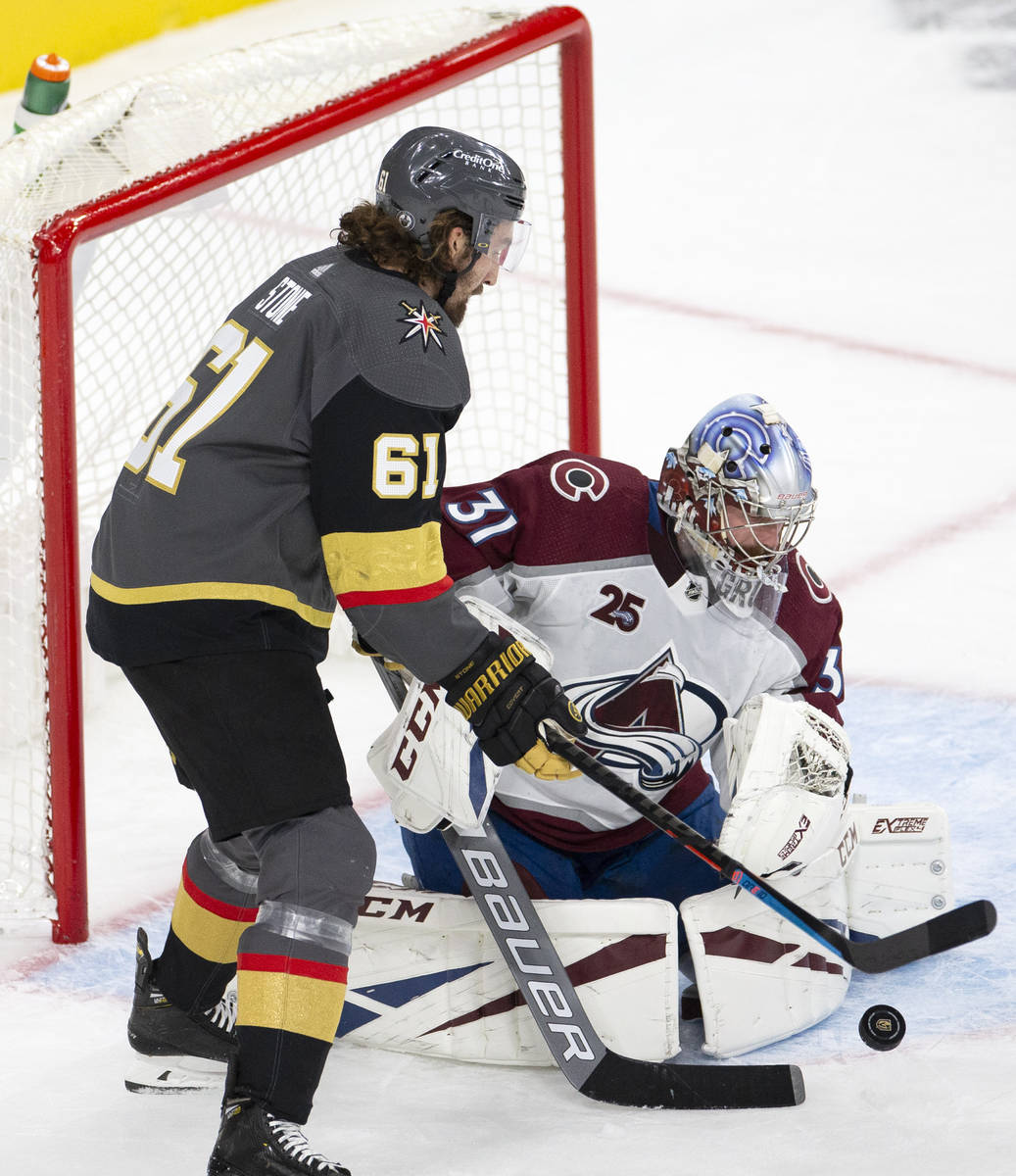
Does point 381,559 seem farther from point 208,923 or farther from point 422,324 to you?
point 208,923

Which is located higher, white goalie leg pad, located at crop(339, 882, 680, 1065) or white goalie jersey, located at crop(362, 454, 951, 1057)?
white goalie jersey, located at crop(362, 454, 951, 1057)

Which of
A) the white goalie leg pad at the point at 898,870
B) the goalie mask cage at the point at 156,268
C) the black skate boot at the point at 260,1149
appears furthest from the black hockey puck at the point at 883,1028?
the goalie mask cage at the point at 156,268

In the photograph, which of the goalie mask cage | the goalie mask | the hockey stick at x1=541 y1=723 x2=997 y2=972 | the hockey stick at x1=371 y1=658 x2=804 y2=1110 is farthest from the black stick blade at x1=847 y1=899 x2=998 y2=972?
the goalie mask cage

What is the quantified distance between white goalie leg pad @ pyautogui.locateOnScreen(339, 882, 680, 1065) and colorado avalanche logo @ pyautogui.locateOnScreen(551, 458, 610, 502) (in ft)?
1.79

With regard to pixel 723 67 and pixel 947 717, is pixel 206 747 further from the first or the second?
pixel 723 67

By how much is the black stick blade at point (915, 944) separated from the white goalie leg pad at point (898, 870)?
0.19 metres

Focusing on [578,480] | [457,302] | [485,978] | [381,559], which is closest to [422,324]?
[457,302]

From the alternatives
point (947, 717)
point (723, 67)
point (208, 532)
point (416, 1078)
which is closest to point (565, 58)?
point (947, 717)

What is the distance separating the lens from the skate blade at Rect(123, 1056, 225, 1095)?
97.1 inches

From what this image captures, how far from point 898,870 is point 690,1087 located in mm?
550

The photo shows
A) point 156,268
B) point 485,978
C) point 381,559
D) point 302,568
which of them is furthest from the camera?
point 156,268

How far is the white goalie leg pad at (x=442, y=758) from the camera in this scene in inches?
95.1

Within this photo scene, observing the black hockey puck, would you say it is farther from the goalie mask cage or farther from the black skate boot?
the goalie mask cage

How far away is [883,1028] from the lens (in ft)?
8.11
